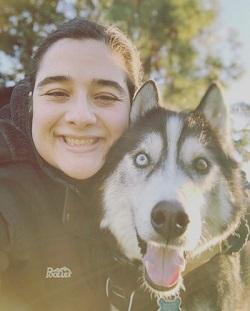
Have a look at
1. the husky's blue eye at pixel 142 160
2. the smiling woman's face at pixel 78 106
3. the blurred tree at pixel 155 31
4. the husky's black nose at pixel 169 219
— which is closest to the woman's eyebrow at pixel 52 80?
the smiling woman's face at pixel 78 106

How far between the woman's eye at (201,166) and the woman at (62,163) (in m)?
0.39

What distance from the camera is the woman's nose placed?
2.89 m

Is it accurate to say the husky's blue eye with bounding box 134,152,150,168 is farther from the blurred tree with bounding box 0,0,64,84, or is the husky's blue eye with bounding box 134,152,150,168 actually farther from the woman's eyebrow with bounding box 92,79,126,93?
the blurred tree with bounding box 0,0,64,84

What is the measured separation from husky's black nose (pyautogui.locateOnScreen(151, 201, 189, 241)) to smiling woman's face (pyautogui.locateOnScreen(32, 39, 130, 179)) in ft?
1.72

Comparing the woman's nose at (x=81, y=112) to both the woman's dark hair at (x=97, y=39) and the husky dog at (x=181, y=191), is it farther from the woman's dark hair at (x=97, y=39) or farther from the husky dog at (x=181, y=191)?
the woman's dark hair at (x=97, y=39)

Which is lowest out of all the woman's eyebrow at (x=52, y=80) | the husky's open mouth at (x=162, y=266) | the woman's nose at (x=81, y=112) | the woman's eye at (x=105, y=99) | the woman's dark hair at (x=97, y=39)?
the husky's open mouth at (x=162, y=266)

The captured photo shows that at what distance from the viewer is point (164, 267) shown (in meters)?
2.68

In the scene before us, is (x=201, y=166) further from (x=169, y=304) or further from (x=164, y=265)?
(x=169, y=304)

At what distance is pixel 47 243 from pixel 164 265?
0.51 metres

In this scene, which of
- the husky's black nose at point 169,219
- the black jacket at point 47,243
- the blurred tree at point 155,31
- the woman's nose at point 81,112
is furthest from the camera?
the blurred tree at point 155,31

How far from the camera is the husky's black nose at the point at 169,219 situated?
98.0 inches

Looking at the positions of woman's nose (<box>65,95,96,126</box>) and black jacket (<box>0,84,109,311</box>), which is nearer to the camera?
black jacket (<box>0,84,109,311</box>)

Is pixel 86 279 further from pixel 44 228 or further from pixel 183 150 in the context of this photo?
pixel 183 150

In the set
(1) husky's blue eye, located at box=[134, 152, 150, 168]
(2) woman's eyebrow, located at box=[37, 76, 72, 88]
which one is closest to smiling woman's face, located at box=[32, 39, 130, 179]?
(2) woman's eyebrow, located at box=[37, 76, 72, 88]
